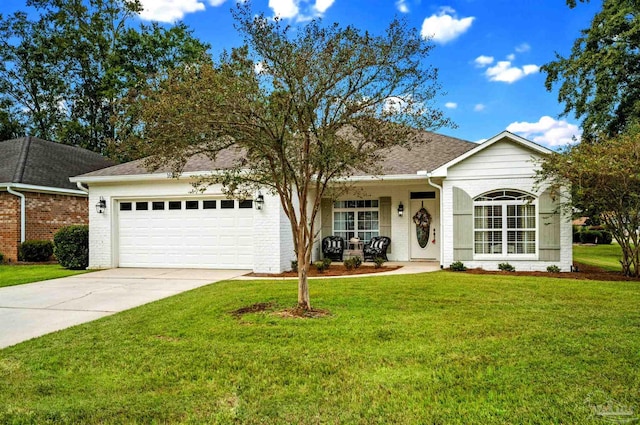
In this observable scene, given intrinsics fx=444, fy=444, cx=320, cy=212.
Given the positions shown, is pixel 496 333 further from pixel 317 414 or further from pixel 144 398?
pixel 144 398

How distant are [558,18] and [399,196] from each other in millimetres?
10394

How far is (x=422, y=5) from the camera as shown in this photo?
541 inches

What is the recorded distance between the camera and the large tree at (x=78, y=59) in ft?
88.1

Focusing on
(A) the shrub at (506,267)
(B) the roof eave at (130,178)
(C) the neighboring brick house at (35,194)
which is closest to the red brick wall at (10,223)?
(C) the neighboring brick house at (35,194)

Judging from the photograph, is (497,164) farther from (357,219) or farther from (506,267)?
(357,219)

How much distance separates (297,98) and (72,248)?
10722mm

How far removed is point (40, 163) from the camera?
690 inches

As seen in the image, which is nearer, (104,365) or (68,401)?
(68,401)

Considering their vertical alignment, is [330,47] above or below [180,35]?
below

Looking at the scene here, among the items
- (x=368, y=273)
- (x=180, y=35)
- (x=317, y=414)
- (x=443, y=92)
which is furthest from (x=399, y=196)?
(x=180, y=35)

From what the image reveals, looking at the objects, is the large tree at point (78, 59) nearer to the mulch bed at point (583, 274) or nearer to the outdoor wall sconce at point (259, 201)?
the outdoor wall sconce at point (259, 201)

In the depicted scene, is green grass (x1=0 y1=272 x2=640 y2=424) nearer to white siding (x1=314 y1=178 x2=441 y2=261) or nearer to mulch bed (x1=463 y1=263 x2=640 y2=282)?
mulch bed (x1=463 y1=263 x2=640 y2=282)

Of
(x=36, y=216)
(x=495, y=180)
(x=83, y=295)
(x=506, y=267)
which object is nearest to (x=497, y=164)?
(x=495, y=180)

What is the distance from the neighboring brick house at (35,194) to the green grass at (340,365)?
37.0 ft
